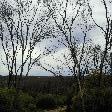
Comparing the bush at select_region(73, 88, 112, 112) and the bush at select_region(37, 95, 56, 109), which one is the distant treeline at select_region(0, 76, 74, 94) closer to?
the bush at select_region(37, 95, 56, 109)

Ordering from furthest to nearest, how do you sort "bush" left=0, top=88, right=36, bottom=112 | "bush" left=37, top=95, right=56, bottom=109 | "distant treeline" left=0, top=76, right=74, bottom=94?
"distant treeline" left=0, top=76, right=74, bottom=94 → "bush" left=37, top=95, right=56, bottom=109 → "bush" left=0, top=88, right=36, bottom=112

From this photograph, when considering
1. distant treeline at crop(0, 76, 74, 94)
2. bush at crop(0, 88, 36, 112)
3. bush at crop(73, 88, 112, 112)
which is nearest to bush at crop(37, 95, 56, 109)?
distant treeline at crop(0, 76, 74, 94)

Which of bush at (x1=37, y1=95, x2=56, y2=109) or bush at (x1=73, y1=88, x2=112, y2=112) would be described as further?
bush at (x1=37, y1=95, x2=56, y2=109)

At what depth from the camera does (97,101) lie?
25.2 metres

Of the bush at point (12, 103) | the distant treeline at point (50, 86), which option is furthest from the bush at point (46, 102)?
the bush at point (12, 103)

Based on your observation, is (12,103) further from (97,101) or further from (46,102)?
(46,102)

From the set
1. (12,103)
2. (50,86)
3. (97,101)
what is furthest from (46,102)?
(50,86)

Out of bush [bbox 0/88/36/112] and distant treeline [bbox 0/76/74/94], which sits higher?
distant treeline [bbox 0/76/74/94]

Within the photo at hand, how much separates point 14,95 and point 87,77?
17.3 metres

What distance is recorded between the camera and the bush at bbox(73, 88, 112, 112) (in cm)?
2483

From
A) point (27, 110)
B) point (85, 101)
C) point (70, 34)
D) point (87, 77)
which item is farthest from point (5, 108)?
point (87, 77)

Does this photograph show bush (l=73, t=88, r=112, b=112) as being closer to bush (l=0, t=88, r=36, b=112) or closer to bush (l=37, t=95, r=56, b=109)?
bush (l=0, t=88, r=36, b=112)

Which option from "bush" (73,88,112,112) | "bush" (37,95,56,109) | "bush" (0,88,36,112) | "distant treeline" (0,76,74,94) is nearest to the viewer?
"bush" (0,88,36,112)

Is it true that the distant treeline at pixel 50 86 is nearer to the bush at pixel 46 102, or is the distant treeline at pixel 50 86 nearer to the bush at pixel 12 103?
the bush at pixel 46 102
